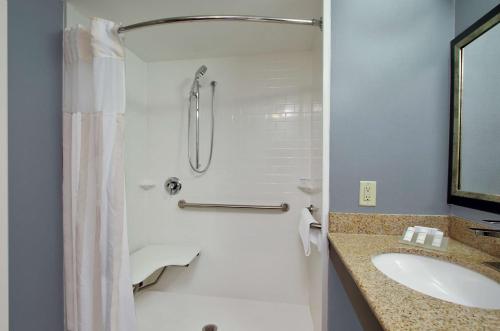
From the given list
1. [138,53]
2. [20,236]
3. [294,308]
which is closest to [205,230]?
[294,308]

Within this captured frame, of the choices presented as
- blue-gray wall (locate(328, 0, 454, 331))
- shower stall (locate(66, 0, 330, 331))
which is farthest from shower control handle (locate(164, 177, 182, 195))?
blue-gray wall (locate(328, 0, 454, 331))

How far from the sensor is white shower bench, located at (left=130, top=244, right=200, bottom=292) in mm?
1374

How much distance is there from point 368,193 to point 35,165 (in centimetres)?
170

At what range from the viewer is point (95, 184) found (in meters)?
1.03

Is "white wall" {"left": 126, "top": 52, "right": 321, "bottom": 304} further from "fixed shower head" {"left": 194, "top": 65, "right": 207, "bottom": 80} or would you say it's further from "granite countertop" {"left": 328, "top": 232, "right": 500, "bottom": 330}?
"granite countertop" {"left": 328, "top": 232, "right": 500, "bottom": 330}

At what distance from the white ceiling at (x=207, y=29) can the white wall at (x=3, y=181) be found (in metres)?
0.53

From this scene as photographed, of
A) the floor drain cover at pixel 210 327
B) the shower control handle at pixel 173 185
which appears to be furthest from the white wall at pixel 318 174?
the shower control handle at pixel 173 185

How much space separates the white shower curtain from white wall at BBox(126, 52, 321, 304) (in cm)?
57

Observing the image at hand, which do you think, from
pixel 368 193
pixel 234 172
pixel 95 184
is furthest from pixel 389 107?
pixel 95 184

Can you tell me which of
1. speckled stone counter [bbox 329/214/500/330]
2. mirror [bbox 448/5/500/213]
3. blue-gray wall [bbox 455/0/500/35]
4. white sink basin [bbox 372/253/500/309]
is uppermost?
blue-gray wall [bbox 455/0/500/35]

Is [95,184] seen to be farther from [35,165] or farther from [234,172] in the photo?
[234,172]

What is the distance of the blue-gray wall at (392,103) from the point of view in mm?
916

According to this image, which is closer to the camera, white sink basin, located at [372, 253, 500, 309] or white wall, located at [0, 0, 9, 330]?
white sink basin, located at [372, 253, 500, 309]

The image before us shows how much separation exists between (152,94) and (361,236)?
77.8 inches
